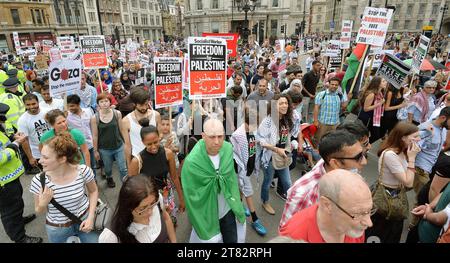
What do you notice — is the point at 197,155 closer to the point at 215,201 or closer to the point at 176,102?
the point at 215,201

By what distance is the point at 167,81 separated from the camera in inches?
169

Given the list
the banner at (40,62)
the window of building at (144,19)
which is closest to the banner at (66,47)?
the banner at (40,62)

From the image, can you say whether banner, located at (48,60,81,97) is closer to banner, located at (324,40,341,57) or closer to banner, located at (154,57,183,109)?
banner, located at (154,57,183,109)

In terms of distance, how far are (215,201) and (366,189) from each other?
1613mm

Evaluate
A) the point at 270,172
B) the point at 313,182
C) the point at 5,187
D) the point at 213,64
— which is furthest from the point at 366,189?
the point at 5,187

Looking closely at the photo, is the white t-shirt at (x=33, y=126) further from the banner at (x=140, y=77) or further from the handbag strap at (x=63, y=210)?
the banner at (x=140, y=77)

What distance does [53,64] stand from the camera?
4652mm

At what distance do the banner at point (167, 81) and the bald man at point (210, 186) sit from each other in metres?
1.62

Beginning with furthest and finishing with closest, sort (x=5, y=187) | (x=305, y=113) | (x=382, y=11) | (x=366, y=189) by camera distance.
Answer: (x=305, y=113) < (x=382, y=11) < (x=5, y=187) < (x=366, y=189)

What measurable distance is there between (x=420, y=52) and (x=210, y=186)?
636 cm

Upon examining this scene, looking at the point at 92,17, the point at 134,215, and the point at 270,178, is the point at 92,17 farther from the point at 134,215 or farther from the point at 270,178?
the point at 134,215

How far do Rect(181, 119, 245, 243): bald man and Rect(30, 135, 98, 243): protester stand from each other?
3.23ft

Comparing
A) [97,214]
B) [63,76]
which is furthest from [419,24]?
[97,214]

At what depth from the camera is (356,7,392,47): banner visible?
6.29m
